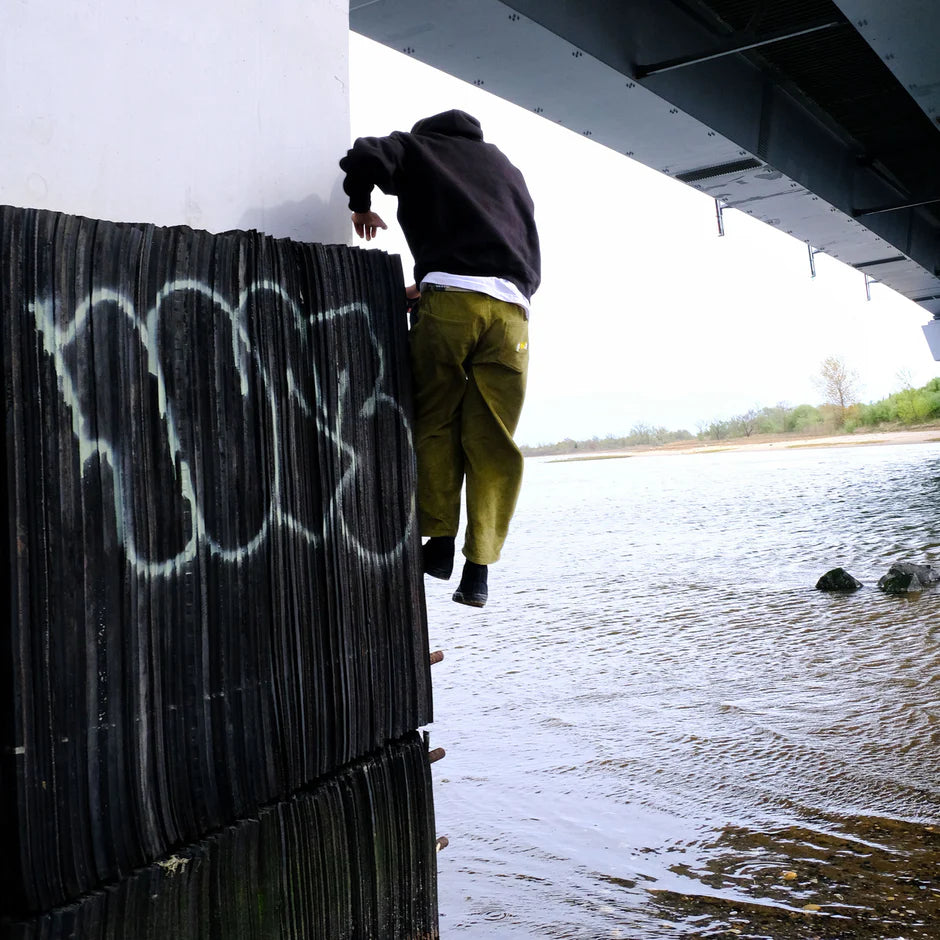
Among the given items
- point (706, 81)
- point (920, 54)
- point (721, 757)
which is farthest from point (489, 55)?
point (721, 757)

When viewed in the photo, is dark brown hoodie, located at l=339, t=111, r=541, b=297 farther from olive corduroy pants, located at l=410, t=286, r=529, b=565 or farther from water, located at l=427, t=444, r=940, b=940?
water, located at l=427, t=444, r=940, b=940

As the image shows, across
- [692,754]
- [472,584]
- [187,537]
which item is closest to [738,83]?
[692,754]

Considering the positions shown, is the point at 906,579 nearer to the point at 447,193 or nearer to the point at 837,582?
the point at 837,582

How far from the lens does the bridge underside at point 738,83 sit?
585 centimetres

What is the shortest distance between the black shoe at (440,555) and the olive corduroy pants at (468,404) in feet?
0.15

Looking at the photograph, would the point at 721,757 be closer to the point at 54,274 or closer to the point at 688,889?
the point at 688,889

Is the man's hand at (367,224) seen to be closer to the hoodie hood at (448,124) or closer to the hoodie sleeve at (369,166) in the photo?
the hoodie sleeve at (369,166)

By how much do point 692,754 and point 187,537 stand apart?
3279 millimetres

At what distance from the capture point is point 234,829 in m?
2.03

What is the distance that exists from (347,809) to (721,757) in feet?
8.75

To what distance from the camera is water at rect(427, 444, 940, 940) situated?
327 cm

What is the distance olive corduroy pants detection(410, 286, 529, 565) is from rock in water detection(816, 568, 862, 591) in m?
6.12

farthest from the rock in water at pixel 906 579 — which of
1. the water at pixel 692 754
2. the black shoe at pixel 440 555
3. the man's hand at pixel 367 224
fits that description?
the man's hand at pixel 367 224

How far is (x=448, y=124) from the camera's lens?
110 inches
